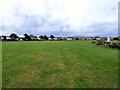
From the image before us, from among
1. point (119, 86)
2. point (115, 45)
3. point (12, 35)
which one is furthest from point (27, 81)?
point (12, 35)

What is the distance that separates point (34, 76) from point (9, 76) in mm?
898

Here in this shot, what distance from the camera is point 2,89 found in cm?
483

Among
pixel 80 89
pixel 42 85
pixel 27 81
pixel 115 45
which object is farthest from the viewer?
pixel 115 45

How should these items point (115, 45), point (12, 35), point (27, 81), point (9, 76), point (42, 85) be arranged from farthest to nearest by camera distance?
point (12, 35) → point (115, 45) → point (9, 76) → point (27, 81) → point (42, 85)

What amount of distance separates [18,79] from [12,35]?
2299 inches

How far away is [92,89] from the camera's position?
4.84 metres

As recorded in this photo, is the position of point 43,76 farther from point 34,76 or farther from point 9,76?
point 9,76

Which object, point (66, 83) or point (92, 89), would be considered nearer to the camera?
point (92, 89)

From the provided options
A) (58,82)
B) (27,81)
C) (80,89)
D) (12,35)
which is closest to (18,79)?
(27,81)

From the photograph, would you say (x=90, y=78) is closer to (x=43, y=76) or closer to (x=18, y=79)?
(x=43, y=76)

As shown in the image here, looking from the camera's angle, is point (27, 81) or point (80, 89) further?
point (27, 81)

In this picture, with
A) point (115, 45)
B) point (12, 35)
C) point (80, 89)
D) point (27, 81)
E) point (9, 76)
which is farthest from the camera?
point (12, 35)

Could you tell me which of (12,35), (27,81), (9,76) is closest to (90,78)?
(27,81)

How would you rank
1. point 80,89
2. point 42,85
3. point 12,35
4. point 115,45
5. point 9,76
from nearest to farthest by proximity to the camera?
1. point 80,89
2. point 42,85
3. point 9,76
4. point 115,45
5. point 12,35
